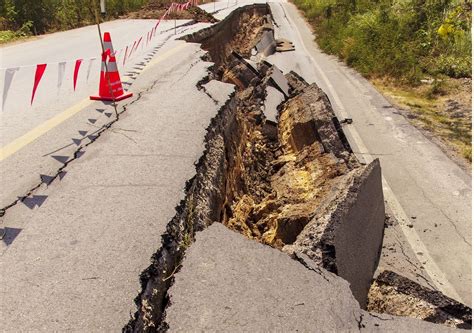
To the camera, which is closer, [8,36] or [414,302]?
[414,302]

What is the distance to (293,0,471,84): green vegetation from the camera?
12648 millimetres

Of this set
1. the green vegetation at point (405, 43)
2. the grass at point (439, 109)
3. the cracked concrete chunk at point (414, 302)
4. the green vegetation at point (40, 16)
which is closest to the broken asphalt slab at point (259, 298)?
the cracked concrete chunk at point (414, 302)

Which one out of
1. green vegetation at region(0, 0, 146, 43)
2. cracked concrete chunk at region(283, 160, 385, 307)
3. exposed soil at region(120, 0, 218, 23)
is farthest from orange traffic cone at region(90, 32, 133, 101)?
exposed soil at region(120, 0, 218, 23)

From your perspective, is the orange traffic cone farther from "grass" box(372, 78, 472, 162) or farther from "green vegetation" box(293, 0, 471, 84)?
"green vegetation" box(293, 0, 471, 84)

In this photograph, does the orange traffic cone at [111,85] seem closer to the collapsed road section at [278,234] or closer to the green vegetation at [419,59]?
the collapsed road section at [278,234]

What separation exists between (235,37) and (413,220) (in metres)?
16.3

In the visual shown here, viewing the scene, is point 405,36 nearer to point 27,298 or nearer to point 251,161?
point 251,161

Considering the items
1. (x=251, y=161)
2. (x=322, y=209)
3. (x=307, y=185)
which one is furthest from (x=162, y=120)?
(x=322, y=209)

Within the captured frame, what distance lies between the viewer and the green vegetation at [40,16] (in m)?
15.4

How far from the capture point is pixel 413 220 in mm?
5367

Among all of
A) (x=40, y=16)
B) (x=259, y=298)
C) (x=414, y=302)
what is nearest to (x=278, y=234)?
(x=414, y=302)

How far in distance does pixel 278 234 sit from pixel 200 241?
4.39 ft

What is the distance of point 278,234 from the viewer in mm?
4227

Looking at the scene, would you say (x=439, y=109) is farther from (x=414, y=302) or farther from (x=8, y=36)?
(x=8, y=36)
